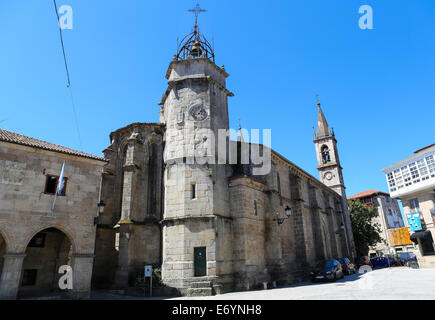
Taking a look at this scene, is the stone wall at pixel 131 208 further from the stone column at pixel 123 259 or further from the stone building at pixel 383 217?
the stone building at pixel 383 217

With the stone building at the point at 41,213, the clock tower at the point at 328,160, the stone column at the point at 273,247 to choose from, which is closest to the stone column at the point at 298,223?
the stone column at the point at 273,247

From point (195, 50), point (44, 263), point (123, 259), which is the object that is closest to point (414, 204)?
point (195, 50)

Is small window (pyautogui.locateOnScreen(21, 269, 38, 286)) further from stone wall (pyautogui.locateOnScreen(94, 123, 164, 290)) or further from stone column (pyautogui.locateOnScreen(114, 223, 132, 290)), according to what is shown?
stone column (pyautogui.locateOnScreen(114, 223, 132, 290))

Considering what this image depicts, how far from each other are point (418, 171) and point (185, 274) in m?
26.1

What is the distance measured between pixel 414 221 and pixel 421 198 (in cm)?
244

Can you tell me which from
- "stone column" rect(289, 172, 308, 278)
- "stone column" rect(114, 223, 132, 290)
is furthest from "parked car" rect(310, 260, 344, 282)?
"stone column" rect(114, 223, 132, 290)

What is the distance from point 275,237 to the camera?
19.4 meters

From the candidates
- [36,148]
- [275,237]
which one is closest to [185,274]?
[275,237]

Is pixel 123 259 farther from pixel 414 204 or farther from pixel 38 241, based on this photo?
pixel 414 204

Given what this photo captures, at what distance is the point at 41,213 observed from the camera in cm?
1312

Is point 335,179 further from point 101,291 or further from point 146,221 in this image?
point 101,291

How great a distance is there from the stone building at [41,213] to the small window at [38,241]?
0.05 meters

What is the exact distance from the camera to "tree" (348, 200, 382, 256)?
44281 mm

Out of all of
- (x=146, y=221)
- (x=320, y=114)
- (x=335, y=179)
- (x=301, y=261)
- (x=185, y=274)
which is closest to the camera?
(x=185, y=274)
